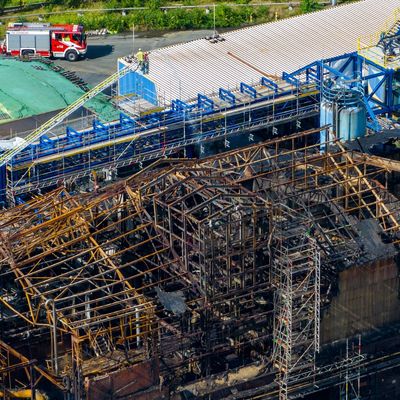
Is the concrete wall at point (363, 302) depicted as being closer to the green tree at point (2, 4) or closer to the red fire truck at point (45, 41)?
the red fire truck at point (45, 41)

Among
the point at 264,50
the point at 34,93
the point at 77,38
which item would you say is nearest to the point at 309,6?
the point at 77,38

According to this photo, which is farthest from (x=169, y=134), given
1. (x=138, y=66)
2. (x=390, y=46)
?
(x=390, y=46)

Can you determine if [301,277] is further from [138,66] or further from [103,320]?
[138,66]

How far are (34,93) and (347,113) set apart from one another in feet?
75.7

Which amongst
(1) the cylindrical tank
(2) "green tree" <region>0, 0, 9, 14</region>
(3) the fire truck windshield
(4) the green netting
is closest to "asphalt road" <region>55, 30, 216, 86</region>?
(3) the fire truck windshield

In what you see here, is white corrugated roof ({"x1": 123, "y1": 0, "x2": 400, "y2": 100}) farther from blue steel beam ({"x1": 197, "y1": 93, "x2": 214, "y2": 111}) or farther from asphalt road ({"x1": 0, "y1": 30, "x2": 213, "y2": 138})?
asphalt road ({"x1": 0, "y1": 30, "x2": 213, "y2": 138})

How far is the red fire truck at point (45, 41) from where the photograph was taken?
11538 cm

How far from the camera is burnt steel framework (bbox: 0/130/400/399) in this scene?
70.7m

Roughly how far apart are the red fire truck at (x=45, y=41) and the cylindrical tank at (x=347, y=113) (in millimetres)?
29339

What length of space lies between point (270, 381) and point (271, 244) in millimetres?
6516

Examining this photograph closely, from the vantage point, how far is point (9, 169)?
89750mm

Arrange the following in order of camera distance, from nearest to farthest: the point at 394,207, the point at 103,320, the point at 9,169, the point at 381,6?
1. the point at 103,320
2. the point at 394,207
3. the point at 9,169
4. the point at 381,6

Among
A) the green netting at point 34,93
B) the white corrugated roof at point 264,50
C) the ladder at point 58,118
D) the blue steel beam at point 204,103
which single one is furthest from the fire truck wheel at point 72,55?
the blue steel beam at point 204,103

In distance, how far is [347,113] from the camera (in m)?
91.7
